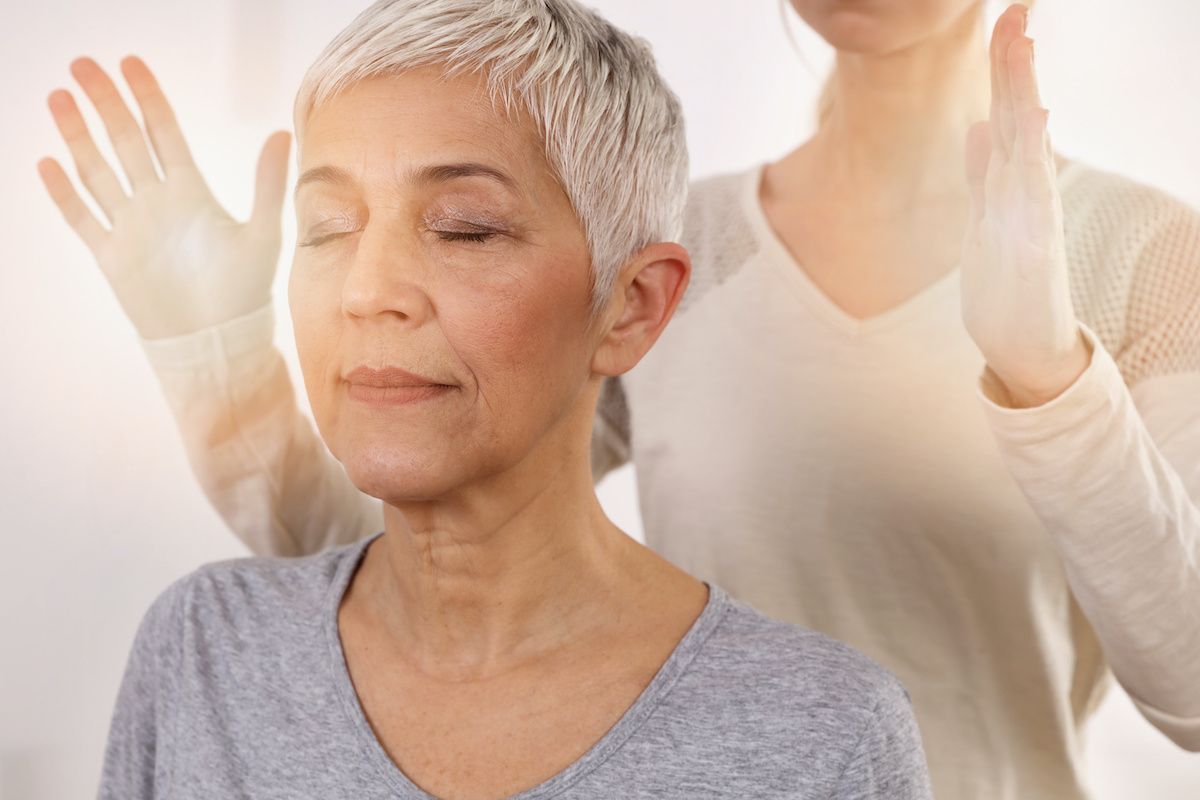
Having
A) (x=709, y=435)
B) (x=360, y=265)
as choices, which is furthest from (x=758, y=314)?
(x=360, y=265)

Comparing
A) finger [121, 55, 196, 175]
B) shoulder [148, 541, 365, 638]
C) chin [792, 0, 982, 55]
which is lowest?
shoulder [148, 541, 365, 638]

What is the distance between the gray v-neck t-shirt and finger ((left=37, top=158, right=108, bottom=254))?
469 mm

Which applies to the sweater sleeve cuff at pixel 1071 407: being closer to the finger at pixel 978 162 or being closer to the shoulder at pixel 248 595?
the finger at pixel 978 162

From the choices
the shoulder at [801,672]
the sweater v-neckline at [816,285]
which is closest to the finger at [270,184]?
the sweater v-neckline at [816,285]

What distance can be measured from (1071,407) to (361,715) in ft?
2.16

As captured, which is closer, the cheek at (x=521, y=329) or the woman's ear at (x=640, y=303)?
the cheek at (x=521, y=329)

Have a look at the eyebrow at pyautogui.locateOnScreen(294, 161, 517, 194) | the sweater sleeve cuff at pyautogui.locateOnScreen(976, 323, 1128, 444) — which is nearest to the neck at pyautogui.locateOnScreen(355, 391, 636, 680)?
the eyebrow at pyautogui.locateOnScreen(294, 161, 517, 194)

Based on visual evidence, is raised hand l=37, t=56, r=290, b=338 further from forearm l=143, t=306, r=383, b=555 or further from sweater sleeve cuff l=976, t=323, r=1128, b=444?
sweater sleeve cuff l=976, t=323, r=1128, b=444

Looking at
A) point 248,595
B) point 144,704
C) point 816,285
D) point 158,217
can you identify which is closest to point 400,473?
point 248,595

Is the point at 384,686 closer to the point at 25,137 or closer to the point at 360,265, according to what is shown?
the point at 360,265

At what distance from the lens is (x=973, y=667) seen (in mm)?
1311

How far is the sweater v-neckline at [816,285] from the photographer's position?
1296mm

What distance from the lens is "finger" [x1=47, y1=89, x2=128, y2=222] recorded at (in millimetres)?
1470

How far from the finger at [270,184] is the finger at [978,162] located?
30.8 inches
